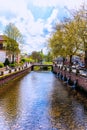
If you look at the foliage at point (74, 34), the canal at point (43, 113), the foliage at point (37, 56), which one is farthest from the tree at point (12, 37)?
the foliage at point (37, 56)

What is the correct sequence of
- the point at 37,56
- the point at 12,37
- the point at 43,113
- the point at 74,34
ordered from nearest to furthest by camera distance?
the point at 43,113, the point at 74,34, the point at 12,37, the point at 37,56

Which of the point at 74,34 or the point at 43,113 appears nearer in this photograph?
the point at 43,113

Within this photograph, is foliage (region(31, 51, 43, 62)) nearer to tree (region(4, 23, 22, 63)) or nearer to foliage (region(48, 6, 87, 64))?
tree (region(4, 23, 22, 63))

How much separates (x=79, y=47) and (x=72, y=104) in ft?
68.1

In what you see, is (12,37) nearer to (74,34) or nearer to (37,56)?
(74,34)

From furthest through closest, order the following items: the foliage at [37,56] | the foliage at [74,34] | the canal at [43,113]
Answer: the foliage at [37,56]
the foliage at [74,34]
the canal at [43,113]

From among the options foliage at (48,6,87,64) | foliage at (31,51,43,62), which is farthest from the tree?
foliage at (31,51,43,62)

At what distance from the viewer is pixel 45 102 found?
27953mm

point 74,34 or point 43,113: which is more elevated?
point 74,34

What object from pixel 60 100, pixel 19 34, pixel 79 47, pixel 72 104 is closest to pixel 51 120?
pixel 72 104

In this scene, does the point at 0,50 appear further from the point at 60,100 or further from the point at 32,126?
the point at 32,126

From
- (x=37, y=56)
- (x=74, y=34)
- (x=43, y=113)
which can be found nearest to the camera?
(x=43, y=113)

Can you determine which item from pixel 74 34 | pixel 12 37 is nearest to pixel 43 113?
pixel 74 34

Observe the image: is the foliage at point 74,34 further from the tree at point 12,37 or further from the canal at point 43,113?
the tree at point 12,37
